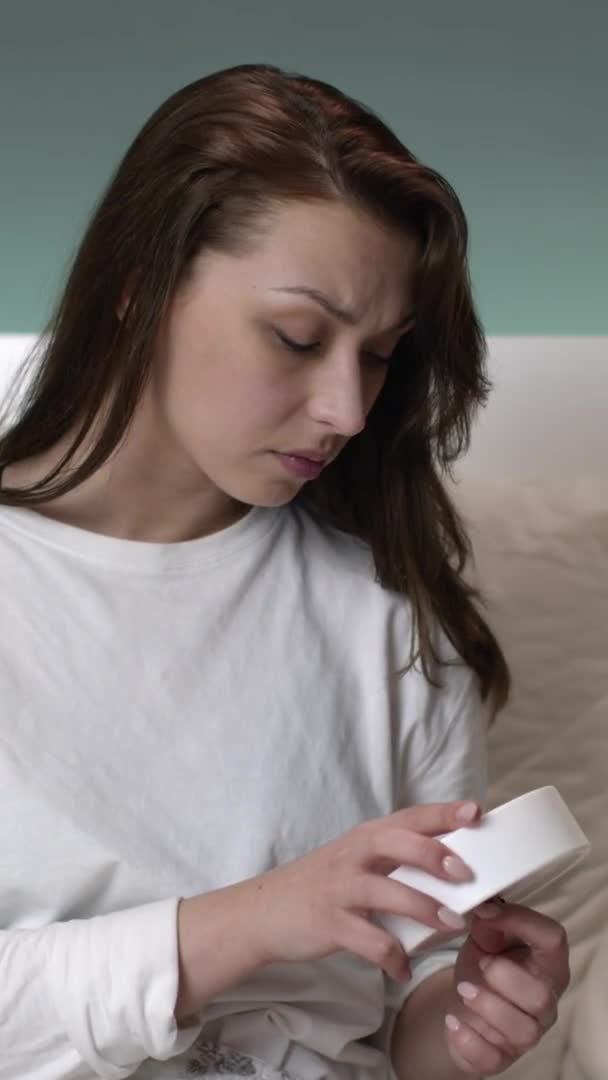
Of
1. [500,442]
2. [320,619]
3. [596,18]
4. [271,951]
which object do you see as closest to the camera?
[271,951]

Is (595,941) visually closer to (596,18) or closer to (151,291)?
(151,291)

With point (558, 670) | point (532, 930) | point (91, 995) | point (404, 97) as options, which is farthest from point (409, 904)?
point (404, 97)

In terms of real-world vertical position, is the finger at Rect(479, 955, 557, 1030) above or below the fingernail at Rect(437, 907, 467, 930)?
below

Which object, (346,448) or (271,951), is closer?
(271,951)

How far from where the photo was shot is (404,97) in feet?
9.58

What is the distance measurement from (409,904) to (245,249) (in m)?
0.46

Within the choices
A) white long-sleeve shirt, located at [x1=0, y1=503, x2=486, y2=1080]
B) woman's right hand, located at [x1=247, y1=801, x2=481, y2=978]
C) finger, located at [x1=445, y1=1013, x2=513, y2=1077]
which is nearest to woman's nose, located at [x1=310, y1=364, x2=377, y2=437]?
white long-sleeve shirt, located at [x1=0, y1=503, x2=486, y2=1080]

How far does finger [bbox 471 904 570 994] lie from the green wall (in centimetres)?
184

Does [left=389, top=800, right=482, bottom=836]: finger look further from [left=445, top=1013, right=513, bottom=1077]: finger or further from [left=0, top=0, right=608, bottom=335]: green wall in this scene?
[left=0, top=0, right=608, bottom=335]: green wall

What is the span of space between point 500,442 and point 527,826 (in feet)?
3.41

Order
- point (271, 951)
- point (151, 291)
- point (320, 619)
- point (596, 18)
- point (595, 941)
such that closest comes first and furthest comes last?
point (271, 951) → point (151, 291) → point (320, 619) → point (595, 941) → point (596, 18)

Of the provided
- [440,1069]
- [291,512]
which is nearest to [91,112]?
[291,512]

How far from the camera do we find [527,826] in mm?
1012

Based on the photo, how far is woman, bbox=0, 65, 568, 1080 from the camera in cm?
118
